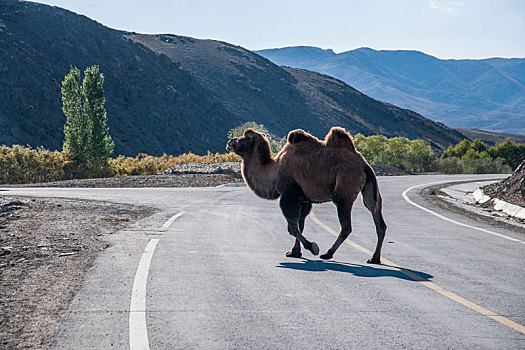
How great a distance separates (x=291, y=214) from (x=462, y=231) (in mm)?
6249

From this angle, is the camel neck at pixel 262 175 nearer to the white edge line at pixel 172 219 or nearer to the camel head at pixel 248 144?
the camel head at pixel 248 144

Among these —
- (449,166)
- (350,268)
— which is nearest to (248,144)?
(350,268)

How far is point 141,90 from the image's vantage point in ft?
284

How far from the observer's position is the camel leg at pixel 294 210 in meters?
8.03

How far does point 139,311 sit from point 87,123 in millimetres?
37610

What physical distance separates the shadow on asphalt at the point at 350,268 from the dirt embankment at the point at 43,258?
114 inches

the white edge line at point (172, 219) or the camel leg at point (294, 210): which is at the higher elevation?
the camel leg at point (294, 210)

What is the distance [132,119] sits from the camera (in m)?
79.1

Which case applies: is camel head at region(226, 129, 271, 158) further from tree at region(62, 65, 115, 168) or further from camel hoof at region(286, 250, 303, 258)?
tree at region(62, 65, 115, 168)

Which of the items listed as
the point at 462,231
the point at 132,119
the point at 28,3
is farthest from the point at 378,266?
the point at 28,3

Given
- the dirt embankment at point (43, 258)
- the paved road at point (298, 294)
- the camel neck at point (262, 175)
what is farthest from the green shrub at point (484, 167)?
the camel neck at point (262, 175)

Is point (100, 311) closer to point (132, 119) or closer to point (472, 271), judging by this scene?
point (472, 271)

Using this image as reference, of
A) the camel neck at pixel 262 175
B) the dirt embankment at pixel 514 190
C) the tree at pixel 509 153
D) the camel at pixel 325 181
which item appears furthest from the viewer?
the tree at pixel 509 153

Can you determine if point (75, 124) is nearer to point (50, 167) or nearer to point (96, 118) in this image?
point (96, 118)
